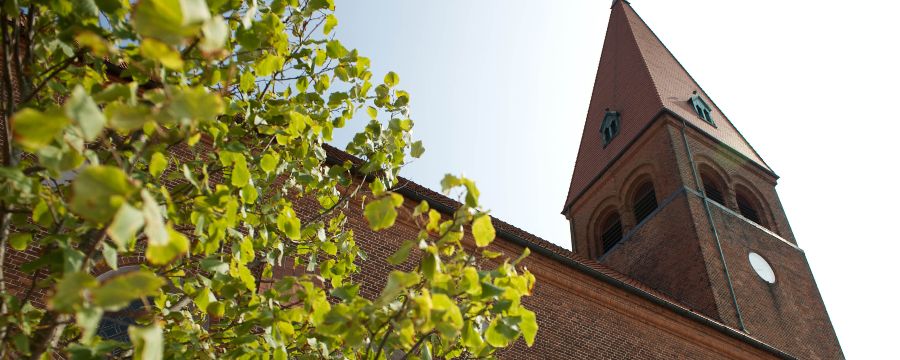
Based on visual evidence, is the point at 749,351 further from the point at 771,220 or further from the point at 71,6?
the point at 71,6

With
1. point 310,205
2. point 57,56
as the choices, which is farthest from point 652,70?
point 57,56

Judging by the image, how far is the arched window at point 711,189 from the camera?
16609mm

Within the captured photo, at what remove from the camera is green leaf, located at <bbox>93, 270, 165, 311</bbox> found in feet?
4.60

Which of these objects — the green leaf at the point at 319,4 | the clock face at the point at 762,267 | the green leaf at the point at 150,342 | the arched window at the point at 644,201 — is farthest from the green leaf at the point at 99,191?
the arched window at the point at 644,201

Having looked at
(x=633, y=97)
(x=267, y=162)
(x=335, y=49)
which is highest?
(x=633, y=97)

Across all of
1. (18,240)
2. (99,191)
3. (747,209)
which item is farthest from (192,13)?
(747,209)

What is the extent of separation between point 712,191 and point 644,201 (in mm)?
1713

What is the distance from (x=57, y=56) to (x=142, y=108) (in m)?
1.86

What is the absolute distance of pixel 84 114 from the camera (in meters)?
1.36

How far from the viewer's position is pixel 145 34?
55.0 inches

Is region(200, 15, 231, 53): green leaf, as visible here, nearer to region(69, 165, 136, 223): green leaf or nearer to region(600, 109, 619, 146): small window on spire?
region(69, 165, 136, 223): green leaf

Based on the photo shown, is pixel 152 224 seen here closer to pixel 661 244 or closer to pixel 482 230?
pixel 482 230

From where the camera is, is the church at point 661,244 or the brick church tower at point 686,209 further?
the brick church tower at point 686,209

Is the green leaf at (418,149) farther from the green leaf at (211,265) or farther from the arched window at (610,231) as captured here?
the arched window at (610,231)
